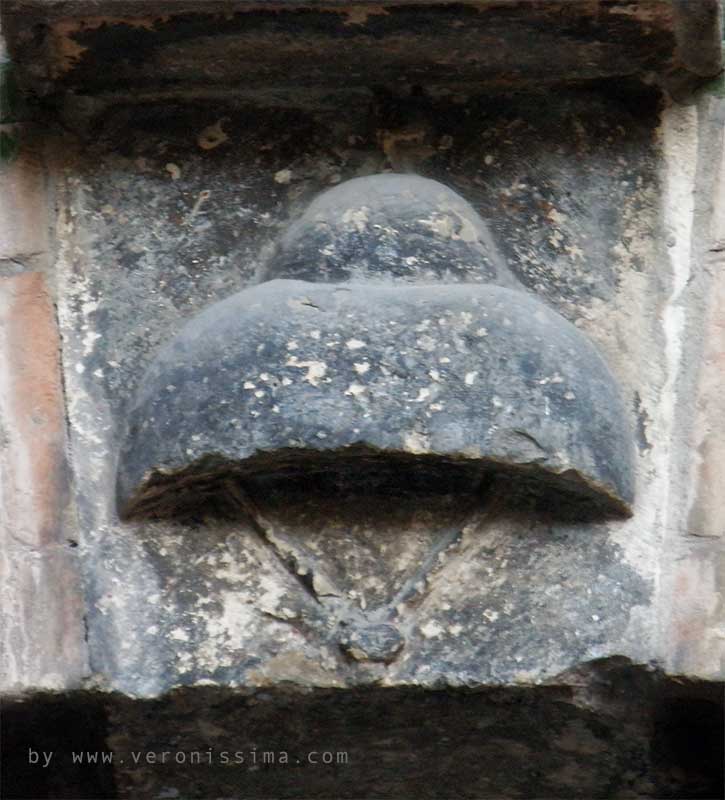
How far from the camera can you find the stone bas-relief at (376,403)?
5.18 ft

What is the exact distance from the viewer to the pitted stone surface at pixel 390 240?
1.68m

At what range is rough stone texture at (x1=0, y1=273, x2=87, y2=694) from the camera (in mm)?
1625

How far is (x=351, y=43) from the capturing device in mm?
1710

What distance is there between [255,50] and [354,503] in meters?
0.40

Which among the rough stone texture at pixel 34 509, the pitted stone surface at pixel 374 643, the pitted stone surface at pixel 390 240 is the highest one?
the pitted stone surface at pixel 390 240

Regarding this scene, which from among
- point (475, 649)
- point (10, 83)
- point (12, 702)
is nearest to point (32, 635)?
point (12, 702)

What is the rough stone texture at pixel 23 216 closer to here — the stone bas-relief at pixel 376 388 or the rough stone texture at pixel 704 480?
the stone bas-relief at pixel 376 388

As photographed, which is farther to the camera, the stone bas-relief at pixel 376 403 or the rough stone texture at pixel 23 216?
the rough stone texture at pixel 23 216

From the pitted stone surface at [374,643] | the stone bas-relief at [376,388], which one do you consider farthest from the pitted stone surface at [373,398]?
the pitted stone surface at [374,643]

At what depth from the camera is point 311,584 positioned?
1.63 meters

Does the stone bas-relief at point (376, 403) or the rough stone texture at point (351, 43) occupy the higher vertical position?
the rough stone texture at point (351, 43)

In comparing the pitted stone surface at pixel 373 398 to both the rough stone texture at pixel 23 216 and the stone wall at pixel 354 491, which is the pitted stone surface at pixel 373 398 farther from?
the rough stone texture at pixel 23 216

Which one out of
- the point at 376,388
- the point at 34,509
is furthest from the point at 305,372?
the point at 34,509

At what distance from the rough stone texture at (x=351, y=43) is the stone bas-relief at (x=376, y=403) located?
0.14 metres
